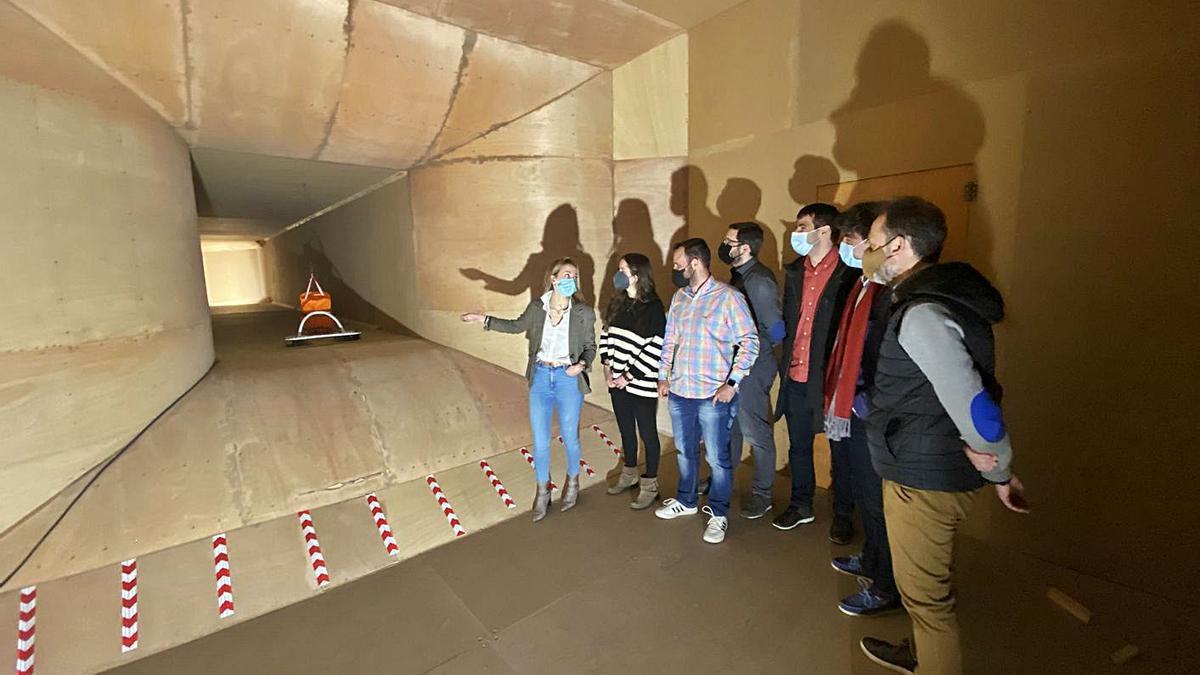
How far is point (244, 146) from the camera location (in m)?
4.29

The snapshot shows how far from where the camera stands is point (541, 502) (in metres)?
3.58

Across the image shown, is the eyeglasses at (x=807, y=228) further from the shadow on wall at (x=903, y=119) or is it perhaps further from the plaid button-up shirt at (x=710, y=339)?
the shadow on wall at (x=903, y=119)

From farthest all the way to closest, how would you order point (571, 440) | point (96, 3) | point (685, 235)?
point (685, 235)
point (571, 440)
point (96, 3)

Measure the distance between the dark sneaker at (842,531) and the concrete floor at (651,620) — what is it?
0.26 feet

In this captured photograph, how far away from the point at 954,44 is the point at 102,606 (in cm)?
558

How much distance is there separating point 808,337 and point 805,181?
1.43 m

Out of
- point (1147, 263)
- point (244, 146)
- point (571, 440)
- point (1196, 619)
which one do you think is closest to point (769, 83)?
point (1147, 263)

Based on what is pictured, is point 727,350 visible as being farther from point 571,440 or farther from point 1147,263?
point 1147,263

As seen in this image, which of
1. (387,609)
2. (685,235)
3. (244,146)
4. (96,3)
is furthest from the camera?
(685,235)

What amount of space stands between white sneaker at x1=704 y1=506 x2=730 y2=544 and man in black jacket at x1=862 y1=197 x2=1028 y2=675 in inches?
54.0

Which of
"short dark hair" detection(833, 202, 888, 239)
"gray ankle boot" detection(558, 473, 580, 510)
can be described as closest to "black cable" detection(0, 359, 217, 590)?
"gray ankle boot" detection(558, 473, 580, 510)

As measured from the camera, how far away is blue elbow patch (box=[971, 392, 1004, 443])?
5.28 feet

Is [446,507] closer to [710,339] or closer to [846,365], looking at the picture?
[710,339]

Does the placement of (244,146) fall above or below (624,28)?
below
